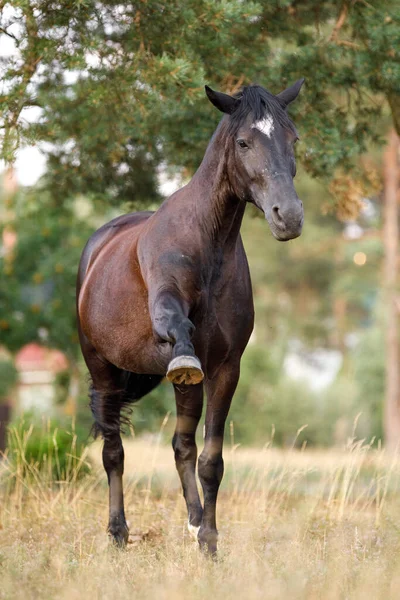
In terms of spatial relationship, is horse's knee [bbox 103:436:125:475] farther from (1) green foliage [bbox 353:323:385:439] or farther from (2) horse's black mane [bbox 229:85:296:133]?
(1) green foliage [bbox 353:323:385:439]

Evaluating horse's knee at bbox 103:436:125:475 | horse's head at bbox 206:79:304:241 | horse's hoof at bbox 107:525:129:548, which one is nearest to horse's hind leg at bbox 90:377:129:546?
horse's knee at bbox 103:436:125:475

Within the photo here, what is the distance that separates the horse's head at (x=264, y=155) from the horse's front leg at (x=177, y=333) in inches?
30.4

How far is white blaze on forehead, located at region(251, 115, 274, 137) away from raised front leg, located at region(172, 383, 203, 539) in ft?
6.31

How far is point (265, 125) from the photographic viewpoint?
5.38m

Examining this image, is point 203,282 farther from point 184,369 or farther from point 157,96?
point 157,96

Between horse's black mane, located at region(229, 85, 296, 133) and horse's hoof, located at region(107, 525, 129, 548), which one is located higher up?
horse's black mane, located at region(229, 85, 296, 133)

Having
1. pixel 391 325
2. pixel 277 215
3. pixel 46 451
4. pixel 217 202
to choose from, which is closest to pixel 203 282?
pixel 217 202

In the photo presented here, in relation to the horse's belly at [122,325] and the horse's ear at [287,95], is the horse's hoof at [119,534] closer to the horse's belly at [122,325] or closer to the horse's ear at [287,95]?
the horse's belly at [122,325]

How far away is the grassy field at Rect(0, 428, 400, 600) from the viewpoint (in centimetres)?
414

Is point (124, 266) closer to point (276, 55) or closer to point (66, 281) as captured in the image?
point (276, 55)

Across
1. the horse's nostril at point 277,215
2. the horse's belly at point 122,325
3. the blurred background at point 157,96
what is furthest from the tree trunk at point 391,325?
the horse's nostril at point 277,215

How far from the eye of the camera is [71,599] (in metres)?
3.88

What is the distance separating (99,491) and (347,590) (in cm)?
496

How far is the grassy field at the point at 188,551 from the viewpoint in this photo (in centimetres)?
414
